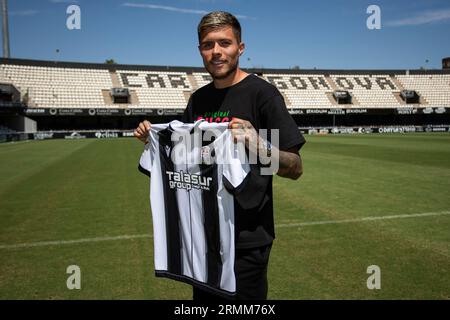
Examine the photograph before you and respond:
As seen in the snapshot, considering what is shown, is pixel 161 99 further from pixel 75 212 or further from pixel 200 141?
pixel 200 141

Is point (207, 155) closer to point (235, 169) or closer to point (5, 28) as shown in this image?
point (235, 169)

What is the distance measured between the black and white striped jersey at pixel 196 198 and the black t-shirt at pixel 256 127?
65mm

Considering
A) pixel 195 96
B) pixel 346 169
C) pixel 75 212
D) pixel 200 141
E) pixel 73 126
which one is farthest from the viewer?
pixel 73 126

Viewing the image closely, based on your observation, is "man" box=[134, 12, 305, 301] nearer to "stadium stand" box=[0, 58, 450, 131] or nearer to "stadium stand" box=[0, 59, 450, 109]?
"stadium stand" box=[0, 58, 450, 131]

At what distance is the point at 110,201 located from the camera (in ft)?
28.8

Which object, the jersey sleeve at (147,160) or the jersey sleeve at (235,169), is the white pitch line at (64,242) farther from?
the jersey sleeve at (235,169)

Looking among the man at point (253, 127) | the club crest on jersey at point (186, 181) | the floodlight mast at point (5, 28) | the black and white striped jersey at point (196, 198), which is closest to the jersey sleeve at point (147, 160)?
the black and white striped jersey at point (196, 198)

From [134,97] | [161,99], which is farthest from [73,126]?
[161,99]

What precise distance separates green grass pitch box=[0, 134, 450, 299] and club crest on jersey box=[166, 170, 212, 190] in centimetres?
187

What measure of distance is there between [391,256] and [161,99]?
46033 mm

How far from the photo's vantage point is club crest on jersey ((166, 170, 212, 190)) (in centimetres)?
→ 254

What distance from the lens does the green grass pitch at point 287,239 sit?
164 inches
